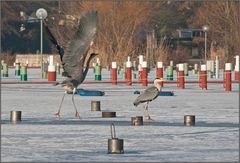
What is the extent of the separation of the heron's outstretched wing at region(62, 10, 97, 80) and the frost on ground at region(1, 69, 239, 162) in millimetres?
897

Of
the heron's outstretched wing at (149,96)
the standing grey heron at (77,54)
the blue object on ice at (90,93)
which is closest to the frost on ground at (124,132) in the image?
the heron's outstretched wing at (149,96)

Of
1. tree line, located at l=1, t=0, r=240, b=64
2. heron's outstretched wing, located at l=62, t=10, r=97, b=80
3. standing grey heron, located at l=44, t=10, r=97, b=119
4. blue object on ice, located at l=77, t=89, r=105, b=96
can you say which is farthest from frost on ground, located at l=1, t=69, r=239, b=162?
tree line, located at l=1, t=0, r=240, b=64

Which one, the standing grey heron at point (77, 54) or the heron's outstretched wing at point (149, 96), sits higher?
the standing grey heron at point (77, 54)

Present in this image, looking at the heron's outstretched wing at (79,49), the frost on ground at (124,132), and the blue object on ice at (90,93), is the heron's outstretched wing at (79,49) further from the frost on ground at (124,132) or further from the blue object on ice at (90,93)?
the blue object on ice at (90,93)

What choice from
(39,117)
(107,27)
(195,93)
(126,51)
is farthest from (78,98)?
(107,27)

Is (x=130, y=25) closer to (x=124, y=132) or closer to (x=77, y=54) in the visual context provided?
(x=77, y=54)

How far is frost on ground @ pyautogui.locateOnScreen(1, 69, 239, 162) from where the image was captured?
1171 centimetres

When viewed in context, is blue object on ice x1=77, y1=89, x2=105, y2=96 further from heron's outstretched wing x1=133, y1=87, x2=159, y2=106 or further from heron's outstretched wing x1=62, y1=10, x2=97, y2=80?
heron's outstretched wing x1=133, y1=87, x2=159, y2=106

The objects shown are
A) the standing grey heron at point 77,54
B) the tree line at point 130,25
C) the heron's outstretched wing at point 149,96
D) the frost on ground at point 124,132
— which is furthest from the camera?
the tree line at point 130,25

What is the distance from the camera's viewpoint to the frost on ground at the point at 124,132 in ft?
38.4

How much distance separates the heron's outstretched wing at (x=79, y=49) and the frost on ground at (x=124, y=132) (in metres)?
0.90

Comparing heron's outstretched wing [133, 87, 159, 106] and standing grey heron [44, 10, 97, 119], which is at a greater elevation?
standing grey heron [44, 10, 97, 119]

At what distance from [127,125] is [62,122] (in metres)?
1.38

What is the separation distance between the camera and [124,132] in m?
15.1
